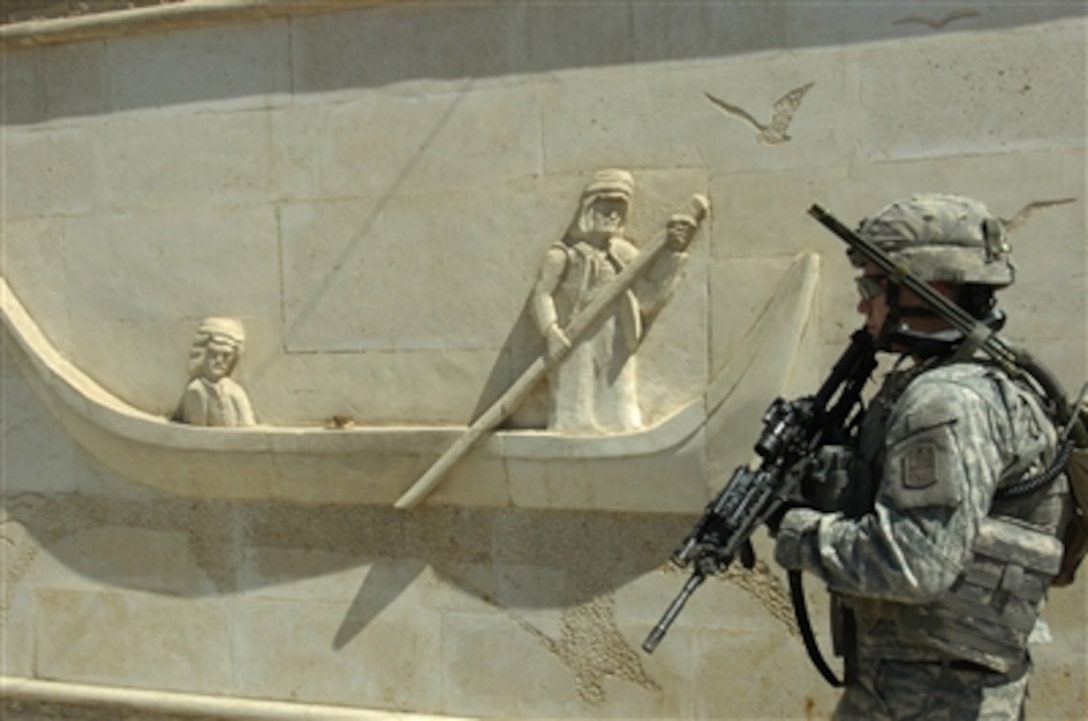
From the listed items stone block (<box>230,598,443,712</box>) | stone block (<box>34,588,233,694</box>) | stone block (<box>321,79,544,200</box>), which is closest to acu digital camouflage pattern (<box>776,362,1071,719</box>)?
stone block (<box>321,79,544,200</box>)

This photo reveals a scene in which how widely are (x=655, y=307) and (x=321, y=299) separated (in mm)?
1330

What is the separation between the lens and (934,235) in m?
2.73

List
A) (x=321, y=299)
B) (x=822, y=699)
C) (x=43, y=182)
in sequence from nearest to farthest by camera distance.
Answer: (x=822, y=699) → (x=321, y=299) → (x=43, y=182)

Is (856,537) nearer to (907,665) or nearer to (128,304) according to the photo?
(907,665)

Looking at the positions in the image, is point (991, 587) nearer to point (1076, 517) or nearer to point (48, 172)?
point (1076, 517)

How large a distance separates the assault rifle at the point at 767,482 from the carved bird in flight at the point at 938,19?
1.68m

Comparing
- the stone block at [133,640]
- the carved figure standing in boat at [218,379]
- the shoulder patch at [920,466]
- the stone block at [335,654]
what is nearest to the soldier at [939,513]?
the shoulder patch at [920,466]

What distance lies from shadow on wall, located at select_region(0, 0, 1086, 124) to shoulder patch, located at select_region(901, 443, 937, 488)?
210 centimetres

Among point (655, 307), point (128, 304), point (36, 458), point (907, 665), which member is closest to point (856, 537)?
point (907, 665)

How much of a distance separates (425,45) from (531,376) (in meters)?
1.29

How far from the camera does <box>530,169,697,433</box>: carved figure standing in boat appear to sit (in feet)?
14.9

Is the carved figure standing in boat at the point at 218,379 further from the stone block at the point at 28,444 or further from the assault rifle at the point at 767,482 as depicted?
the assault rifle at the point at 767,482

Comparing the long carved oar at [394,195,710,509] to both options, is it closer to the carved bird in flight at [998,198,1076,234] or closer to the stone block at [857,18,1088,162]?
the stone block at [857,18,1088,162]

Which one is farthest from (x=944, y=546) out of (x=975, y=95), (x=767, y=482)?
(x=975, y=95)
